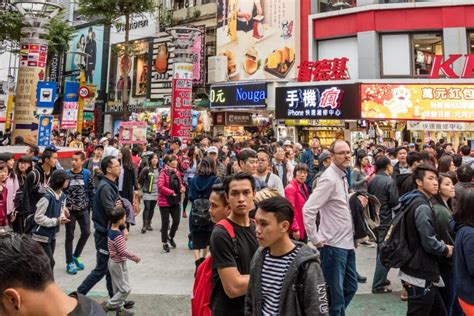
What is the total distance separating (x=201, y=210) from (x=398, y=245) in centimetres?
297

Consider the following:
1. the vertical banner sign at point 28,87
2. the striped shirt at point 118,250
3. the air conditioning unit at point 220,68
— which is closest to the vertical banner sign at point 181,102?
the vertical banner sign at point 28,87

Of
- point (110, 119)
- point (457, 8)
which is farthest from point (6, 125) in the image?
point (457, 8)

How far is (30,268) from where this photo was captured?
1.48m

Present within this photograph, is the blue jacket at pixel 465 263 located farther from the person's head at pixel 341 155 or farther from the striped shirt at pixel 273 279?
the striped shirt at pixel 273 279

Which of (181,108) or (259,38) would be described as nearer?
(181,108)

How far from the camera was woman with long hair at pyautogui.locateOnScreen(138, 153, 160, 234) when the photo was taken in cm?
932

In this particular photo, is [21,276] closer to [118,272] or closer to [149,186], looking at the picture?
[118,272]

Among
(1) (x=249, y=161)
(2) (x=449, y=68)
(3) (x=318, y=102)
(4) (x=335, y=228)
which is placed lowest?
(4) (x=335, y=228)

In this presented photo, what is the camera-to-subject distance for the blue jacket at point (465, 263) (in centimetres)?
312

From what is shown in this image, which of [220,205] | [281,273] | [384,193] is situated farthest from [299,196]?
[281,273]

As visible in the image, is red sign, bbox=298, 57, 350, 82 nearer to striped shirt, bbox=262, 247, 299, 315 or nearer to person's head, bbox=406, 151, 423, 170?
person's head, bbox=406, 151, 423, 170

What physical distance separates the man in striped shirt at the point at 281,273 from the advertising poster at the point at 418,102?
15.4 meters

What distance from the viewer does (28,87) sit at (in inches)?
600

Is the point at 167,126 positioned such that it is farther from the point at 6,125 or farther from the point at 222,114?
the point at 6,125
